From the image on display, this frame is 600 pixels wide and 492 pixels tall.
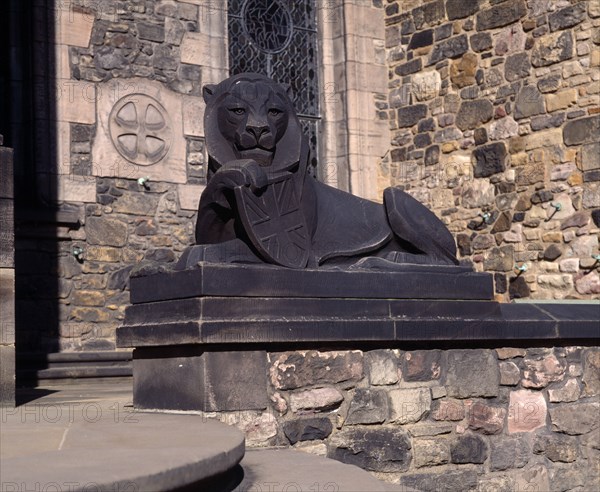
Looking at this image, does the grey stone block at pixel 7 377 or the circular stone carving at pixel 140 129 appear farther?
the circular stone carving at pixel 140 129

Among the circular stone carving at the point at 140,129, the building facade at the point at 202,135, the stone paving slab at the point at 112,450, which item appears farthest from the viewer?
the circular stone carving at the point at 140,129

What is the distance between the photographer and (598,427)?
637 cm

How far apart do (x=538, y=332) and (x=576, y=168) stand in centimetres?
563

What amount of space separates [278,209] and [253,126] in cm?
44

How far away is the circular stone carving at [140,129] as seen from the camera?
11.7 m

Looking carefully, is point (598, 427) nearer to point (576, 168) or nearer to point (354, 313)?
point (354, 313)

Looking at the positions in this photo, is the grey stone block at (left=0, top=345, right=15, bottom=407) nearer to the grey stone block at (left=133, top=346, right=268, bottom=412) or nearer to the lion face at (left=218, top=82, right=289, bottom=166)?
the grey stone block at (left=133, top=346, right=268, bottom=412)

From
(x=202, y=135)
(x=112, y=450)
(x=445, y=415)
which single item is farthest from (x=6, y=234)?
(x=202, y=135)

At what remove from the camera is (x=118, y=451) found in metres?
3.66

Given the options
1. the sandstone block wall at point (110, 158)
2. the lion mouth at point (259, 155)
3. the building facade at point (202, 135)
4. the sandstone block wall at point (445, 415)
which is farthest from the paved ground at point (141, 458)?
the building facade at point (202, 135)

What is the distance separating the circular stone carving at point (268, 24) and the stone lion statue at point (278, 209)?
7722mm

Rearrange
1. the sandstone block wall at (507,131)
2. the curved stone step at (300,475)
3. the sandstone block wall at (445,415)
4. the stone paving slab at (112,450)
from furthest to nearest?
1. the sandstone block wall at (507,131)
2. the sandstone block wall at (445,415)
3. the curved stone step at (300,475)
4. the stone paving slab at (112,450)

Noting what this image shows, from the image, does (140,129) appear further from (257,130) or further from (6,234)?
(257,130)

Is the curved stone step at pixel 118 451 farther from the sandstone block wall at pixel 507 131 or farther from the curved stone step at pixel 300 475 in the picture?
the sandstone block wall at pixel 507 131
